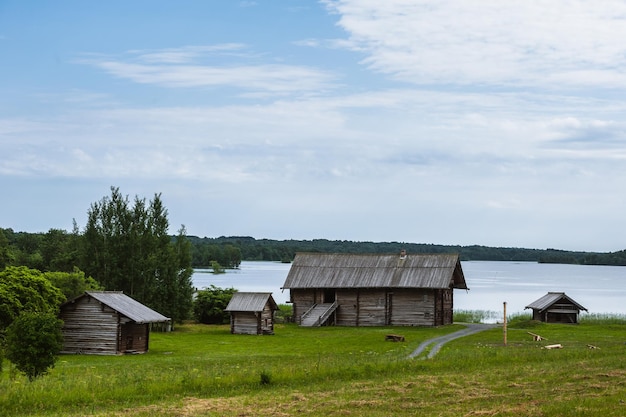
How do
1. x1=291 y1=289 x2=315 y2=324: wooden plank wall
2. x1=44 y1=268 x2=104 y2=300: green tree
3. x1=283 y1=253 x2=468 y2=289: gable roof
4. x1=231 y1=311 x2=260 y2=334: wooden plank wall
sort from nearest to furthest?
1. x1=44 y1=268 x2=104 y2=300: green tree
2. x1=231 y1=311 x2=260 y2=334: wooden plank wall
3. x1=283 y1=253 x2=468 y2=289: gable roof
4. x1=291 y1=289 x2=315 y2=324: wooden plank wall

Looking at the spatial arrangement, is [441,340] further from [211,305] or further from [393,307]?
[211,305]

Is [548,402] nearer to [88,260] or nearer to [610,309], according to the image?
[88,260]

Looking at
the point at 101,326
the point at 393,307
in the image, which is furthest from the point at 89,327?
the point at 393,307

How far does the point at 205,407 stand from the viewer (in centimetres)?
2239

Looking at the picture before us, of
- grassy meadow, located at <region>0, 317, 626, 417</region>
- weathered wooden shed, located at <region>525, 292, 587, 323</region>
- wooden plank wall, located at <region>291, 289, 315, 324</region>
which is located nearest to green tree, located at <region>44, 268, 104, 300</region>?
wooden plank wall, located at <region>291, 289, 315, 324</region>

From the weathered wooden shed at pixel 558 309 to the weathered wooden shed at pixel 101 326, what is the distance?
33.4 meters

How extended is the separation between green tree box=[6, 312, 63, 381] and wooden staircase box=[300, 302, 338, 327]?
37.3 m

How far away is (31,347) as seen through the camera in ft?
97.0

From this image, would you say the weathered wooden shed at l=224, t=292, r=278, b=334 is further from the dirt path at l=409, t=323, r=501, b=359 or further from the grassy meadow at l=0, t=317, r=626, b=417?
the grassy meadow at l=0, t=317, r=626, b=417

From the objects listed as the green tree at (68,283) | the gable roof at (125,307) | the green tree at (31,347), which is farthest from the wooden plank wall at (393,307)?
the green tree at (31,347)

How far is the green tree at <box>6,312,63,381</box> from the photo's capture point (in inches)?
1160

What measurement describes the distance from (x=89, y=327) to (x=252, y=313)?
15099 millimetres

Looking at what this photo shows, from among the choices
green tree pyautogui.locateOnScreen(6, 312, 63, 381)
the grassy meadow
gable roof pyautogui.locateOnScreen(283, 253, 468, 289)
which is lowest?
the grassy meadow

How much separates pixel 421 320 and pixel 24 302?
30696 millimetres
